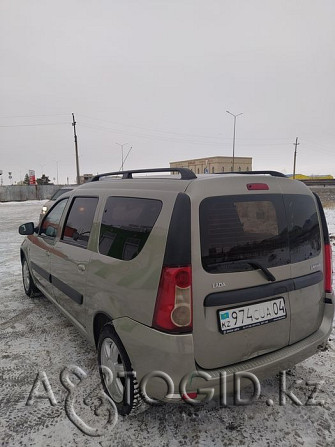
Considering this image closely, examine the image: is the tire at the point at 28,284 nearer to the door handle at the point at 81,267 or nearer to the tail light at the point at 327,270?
the door handle at the point at 81,267

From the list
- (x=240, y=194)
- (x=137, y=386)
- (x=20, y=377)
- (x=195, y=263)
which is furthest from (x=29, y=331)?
(x=240, y=194)

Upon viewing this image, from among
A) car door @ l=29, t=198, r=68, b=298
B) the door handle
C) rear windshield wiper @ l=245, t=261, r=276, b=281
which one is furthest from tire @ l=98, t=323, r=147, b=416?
car door @ l=29, t=198, r=68, b=298

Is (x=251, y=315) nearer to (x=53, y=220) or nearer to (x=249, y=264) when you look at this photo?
(x=249, y=264)

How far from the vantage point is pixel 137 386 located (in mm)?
2320

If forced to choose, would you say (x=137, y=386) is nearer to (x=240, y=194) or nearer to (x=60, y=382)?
(x=60, y=382)

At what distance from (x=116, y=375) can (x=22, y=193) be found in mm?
42358

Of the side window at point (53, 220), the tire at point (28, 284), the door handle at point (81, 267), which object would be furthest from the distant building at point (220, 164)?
the door handle at point (81, 267)

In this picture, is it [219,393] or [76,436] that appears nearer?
[219,393]

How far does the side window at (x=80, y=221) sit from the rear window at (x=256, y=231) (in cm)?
138

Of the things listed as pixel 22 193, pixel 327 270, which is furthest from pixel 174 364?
pixel 22 193

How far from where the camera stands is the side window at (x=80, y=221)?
123 inches

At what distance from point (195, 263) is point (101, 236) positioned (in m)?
1.11

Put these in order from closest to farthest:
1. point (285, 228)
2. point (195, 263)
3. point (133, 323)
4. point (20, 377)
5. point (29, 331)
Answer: point (195, 263) → point (133, 323) → point (285, 228) → point (20, 377) → point (29, 331)

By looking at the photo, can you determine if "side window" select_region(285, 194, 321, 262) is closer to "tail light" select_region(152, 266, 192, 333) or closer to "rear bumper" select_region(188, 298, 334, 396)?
"rear bumper" select_region(188, 298, 334, 396)
